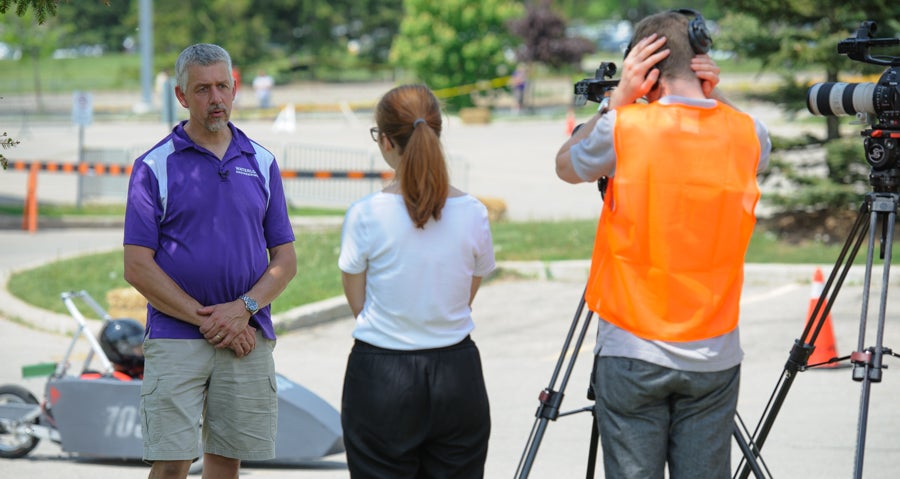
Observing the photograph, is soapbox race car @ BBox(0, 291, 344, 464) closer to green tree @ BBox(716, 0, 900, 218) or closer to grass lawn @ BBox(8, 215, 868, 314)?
grass lawn @ BBox(8, 215, 868, 314)

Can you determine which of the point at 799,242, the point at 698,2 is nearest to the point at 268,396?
the point at 799,242

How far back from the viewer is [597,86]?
4.05m

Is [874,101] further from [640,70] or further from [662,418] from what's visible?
[662,418]

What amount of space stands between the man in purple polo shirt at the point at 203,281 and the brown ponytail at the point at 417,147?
2.62 ft

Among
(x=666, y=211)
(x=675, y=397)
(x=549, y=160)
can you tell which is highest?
(x=666, y=211)

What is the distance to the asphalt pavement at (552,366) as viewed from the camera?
644cm

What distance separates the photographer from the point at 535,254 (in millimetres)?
12664

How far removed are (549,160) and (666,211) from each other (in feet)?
74.9

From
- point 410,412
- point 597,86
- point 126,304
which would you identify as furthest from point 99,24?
point 410,412

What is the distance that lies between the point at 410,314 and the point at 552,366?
528cm

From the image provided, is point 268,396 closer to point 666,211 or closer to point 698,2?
point 666,211

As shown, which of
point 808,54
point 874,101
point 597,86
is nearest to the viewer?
point 597,86

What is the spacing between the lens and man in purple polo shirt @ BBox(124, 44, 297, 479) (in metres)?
4.20

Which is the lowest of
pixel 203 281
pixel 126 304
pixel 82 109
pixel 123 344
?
pixel 126 304
